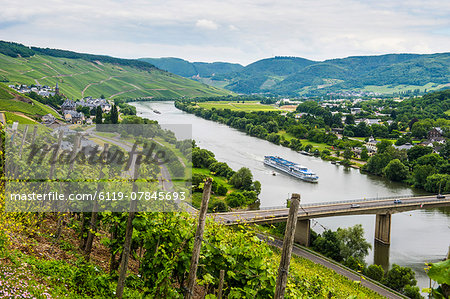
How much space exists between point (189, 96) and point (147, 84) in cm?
1753

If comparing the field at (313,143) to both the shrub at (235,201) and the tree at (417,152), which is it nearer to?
the tree at (417,152)

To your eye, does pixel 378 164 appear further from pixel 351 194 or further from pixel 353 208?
pixel 353 208

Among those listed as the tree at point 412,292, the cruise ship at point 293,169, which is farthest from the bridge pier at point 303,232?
the cruise ship at point 293,169

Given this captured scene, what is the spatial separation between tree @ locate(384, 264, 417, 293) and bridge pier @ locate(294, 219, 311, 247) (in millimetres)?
6180

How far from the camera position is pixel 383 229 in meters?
26.5

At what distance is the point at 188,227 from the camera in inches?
251

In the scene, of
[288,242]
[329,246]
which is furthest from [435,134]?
[288,242]

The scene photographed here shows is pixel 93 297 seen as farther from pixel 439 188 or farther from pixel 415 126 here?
pixel 415 126

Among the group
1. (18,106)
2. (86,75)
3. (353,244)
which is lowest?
(353,244)

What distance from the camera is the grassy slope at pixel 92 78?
95.1 metres

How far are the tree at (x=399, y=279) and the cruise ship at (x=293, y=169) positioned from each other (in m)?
19.5

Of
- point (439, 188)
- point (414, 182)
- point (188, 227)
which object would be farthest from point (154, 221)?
point (414, 182)

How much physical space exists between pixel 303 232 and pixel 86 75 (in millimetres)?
118193

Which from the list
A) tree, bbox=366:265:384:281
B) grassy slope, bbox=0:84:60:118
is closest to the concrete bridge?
tree, bbox=366:265:384:281
